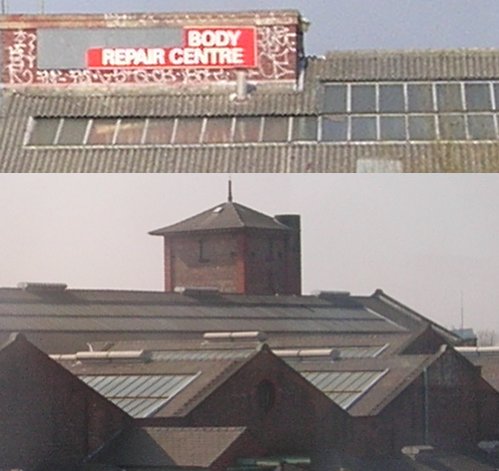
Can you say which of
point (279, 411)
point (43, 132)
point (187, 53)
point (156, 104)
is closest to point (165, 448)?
point (279, 411)

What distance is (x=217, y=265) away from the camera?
5.92 metres

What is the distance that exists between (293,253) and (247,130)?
303cm

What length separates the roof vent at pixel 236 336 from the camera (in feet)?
18.8

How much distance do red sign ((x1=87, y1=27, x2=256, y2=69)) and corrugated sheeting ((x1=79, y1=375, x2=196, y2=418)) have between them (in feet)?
13.0

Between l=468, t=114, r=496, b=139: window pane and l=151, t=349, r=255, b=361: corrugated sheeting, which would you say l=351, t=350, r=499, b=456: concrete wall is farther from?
l=468, t=114, r=496, b=139: window pane

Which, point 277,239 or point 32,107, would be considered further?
point 32,107

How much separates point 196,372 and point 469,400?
885 millimetres

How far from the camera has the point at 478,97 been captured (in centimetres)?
837

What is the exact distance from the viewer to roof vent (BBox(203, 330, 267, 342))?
5742 mm

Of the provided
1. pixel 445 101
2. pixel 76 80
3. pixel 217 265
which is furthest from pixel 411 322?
pixel 76 80

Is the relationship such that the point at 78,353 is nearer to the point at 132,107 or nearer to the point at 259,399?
the point at 259,399

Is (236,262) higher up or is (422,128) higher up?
(422,128)

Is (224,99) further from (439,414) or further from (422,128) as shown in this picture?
(439,414)

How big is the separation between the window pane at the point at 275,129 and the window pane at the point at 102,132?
26.4 inches
